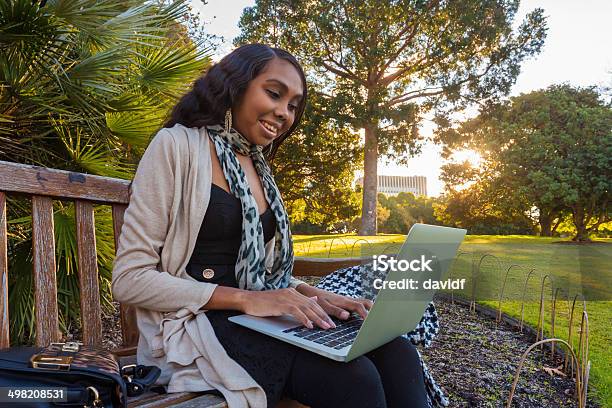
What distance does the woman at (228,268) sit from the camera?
49.0 inches

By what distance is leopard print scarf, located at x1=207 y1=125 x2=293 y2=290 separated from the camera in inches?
58.1

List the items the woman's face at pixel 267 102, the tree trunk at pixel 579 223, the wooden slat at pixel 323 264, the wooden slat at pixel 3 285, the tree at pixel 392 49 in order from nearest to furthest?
the wooden slat at pixel 3 285 → the woman's face at pixel 267 102 → the wooden slat at pixel 323 264 → the tree at pixel 392 49 → the tree trunk at pixel 579 223

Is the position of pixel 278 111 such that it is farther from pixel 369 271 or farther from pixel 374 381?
pixel 374 381

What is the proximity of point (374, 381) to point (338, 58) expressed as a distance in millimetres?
14147

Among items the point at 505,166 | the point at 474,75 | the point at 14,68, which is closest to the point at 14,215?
the point at 14,68

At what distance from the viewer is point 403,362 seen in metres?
1.41

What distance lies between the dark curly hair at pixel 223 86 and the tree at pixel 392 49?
11.9m

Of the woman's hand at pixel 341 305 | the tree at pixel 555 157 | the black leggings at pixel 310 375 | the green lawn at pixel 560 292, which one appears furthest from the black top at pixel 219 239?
the tree at pixel 555 157

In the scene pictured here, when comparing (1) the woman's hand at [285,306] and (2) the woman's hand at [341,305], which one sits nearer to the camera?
(1) the woman's hand at [285,306]

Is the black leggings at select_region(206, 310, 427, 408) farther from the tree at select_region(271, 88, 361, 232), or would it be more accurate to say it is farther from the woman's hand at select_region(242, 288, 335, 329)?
the tree at select_region(271, 88, 361, 232)

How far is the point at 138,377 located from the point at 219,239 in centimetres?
42

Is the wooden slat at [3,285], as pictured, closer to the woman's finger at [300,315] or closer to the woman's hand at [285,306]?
the woman's hand at [285,306]

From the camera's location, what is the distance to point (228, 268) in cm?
150

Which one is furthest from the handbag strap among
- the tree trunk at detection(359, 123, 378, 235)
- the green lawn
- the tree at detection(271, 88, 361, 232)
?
the tree trunk at detection(359, 123, 378, 235)
